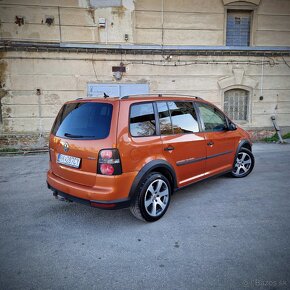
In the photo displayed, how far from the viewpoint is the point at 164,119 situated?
3609 mm

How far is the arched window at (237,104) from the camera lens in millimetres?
9844

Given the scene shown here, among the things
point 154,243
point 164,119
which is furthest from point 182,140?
point 154,243

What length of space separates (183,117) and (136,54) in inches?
232

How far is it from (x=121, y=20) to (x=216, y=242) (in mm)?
8267

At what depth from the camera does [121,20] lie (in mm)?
8672

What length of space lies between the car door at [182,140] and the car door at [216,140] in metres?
0.18

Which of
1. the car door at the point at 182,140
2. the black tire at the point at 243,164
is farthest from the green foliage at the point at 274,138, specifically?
the car door at the point at 182,140

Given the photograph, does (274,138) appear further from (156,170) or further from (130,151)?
→ (130,151)

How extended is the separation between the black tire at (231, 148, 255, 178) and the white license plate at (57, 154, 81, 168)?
3.46 meters

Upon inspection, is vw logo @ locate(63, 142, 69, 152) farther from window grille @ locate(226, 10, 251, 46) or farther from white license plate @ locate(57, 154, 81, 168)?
window grille @ locate(226, 10, 251, 46)

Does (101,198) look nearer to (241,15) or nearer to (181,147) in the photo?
(181,147)

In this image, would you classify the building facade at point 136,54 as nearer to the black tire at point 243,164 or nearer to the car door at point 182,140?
the black tire at point 243,164

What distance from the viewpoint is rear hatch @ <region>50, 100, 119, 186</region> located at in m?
2.99

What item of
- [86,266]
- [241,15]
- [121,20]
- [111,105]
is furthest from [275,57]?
[86,266]
